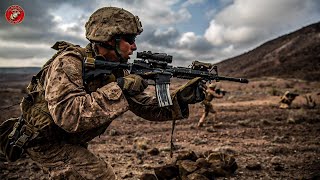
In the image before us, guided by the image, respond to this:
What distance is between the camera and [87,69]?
2.83 meters

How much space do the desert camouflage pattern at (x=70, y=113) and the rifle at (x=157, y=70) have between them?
0.42 feet

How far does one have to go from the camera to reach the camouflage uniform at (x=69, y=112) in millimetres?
2455

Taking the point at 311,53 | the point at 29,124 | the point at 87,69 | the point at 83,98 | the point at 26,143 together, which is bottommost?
the point at 26,143

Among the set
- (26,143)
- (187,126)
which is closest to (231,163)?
(26,143)

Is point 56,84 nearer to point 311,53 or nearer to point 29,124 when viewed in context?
point 29,124

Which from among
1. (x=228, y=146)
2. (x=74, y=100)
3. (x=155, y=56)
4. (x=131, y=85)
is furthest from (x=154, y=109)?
(x=228, y=146)

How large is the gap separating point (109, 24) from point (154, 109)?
1078 mm

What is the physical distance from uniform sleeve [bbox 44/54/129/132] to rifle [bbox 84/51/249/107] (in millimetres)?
248

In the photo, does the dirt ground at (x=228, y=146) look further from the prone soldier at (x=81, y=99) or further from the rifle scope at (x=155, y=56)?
the rifle scope at (x=155, y=56)

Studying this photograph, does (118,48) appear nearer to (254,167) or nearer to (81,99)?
(81,99)

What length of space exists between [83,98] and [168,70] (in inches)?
45.2

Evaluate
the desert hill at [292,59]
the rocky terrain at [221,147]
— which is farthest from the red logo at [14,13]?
the desert hill at [292,59]

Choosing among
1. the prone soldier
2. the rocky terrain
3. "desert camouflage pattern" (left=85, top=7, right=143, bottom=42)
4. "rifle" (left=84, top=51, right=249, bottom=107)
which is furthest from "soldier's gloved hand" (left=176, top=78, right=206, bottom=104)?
the rocky terrain

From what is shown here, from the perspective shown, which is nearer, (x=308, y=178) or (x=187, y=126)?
(x=308, y=178)
